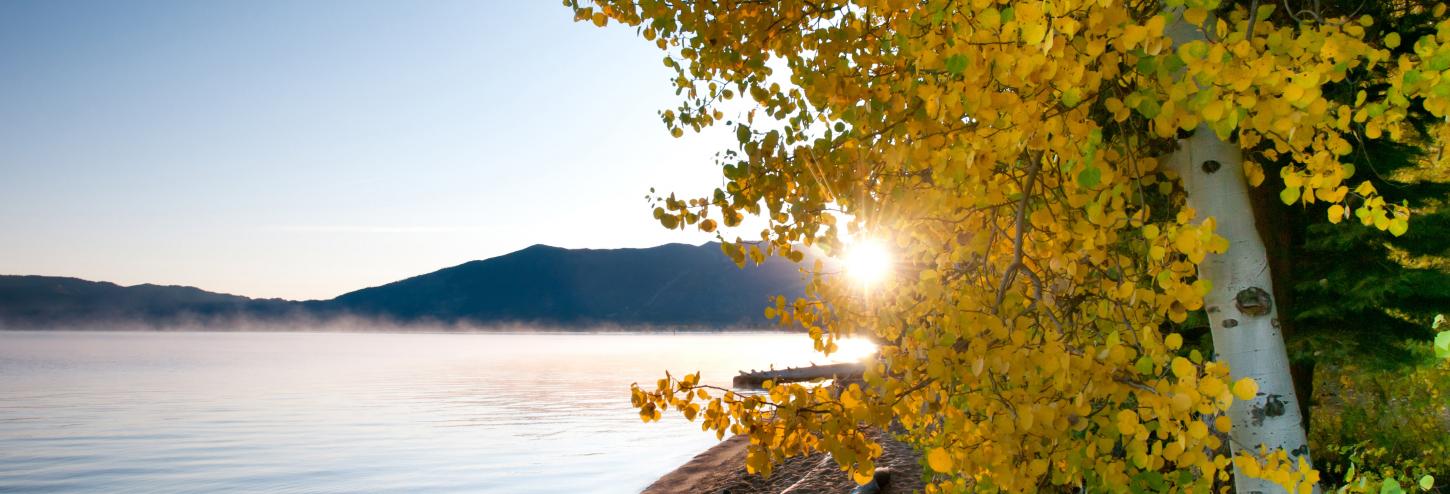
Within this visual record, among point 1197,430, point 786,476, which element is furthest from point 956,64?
point 786,476

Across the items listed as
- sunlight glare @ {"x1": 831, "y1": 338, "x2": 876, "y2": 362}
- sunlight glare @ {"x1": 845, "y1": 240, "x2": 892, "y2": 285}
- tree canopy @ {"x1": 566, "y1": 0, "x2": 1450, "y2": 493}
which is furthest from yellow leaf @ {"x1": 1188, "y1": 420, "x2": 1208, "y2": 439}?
sunlight glare @ {"x1": 845, "y1": 240, "x2": 892, "y2": 285}

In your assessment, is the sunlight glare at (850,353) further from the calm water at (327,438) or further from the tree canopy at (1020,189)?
the calm water at (327,438)

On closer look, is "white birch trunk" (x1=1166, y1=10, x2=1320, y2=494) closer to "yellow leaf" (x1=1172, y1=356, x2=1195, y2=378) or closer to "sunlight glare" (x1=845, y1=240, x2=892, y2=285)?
"yellow leaf" (x1=1172, y1=356, x2=1195, y2=378)

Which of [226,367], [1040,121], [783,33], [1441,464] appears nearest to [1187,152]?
[1040,121]

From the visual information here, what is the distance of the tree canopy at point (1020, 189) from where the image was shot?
2596mm

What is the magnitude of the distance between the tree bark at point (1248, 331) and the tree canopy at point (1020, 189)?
0.13m

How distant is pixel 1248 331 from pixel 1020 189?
1194 mm

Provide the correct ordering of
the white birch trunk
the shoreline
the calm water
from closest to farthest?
1. the white birch trunk
2. the shoreline
3. the calm water

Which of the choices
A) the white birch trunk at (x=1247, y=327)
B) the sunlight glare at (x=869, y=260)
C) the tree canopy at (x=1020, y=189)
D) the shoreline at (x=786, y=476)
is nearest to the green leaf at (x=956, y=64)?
the tree canopy at (x=1020, y=189)

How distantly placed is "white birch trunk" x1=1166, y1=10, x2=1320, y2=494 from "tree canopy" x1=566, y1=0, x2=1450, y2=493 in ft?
0.41

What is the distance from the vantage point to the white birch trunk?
347 centimetres

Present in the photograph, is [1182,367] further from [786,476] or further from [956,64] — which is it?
[786,476]

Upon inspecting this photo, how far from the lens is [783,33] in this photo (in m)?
4.59

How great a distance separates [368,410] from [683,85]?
4185cm
